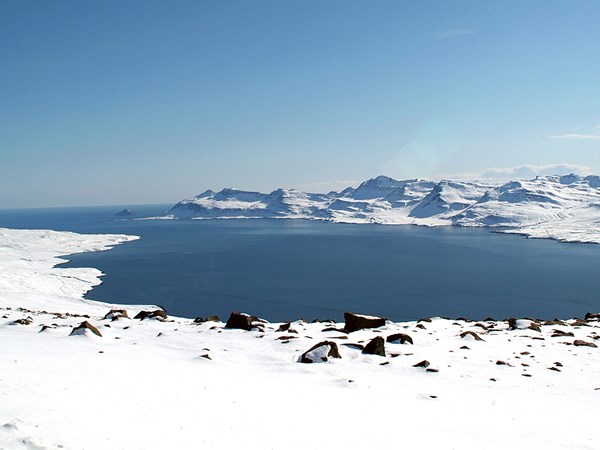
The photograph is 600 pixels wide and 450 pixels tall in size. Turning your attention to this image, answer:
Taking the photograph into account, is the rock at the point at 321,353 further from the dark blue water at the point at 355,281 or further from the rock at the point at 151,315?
the dark blue water at the point at 355,281

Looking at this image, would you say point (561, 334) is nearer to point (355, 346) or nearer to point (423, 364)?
point (423, 364)

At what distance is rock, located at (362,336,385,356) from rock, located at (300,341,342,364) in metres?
1.35

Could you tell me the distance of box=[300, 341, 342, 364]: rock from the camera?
16547 millimetres

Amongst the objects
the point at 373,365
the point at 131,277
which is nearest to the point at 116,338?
the point at 373,365

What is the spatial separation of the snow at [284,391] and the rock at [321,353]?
1.07ft

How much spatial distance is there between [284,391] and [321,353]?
4164 mm

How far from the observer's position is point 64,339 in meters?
18.0

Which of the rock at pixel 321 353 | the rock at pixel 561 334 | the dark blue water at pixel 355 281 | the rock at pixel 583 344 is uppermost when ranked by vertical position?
the rock at pixel 321 353

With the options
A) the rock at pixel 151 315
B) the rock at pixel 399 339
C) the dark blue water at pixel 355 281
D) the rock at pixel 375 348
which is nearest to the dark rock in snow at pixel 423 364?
the rock at pixel 375 348

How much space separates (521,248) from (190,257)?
119847 millimetres

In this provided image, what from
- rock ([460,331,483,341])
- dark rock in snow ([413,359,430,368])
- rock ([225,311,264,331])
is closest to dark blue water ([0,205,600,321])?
rock ([225,311,264,331])

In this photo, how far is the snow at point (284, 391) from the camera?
9242 millimetres

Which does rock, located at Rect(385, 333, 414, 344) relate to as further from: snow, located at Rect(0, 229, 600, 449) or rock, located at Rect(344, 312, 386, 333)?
rock, located at Rect(344, 312, 386, 333)

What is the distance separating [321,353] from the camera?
16766 mm
